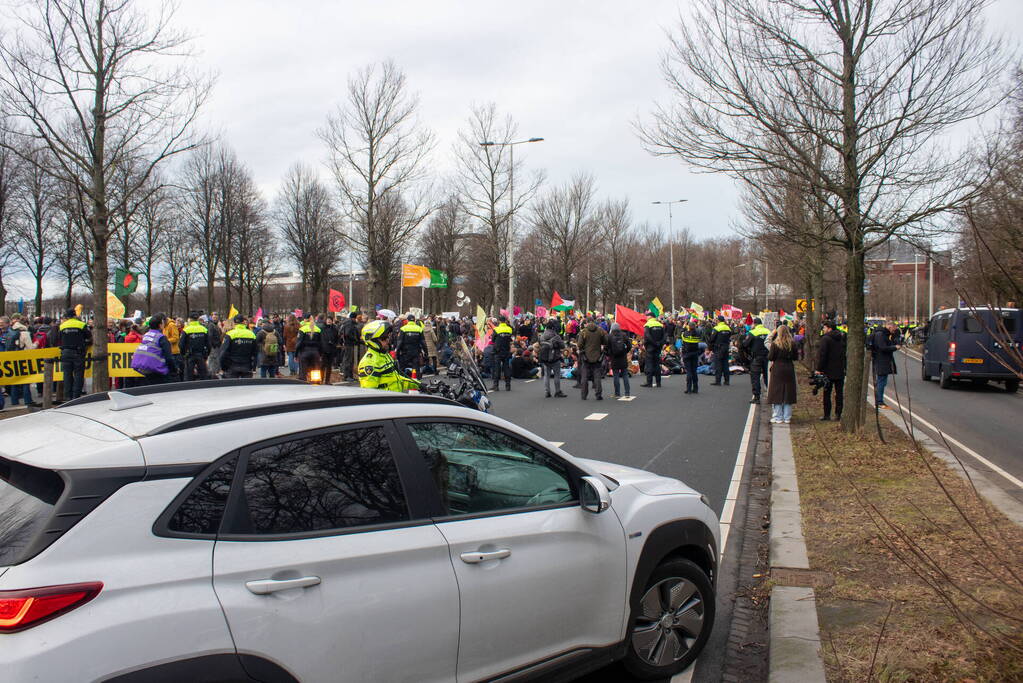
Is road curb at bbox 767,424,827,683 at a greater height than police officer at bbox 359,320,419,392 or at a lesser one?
lesser

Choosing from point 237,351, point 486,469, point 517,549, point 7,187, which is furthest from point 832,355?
point 7,187

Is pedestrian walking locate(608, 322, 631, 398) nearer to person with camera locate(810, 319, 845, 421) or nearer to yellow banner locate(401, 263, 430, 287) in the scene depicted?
person with camera locate(810, 319, 845, 421)

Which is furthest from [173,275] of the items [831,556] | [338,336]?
[831,556]

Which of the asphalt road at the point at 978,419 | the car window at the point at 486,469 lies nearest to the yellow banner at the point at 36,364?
the car window at the point at 486,469

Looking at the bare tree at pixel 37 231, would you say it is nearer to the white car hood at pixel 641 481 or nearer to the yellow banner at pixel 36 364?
the yellow banner at pixel 36 364

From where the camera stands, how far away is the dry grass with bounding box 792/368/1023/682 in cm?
353

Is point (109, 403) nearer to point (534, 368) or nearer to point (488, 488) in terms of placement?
point (488, 488)

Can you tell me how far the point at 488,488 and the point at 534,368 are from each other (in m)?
19.8

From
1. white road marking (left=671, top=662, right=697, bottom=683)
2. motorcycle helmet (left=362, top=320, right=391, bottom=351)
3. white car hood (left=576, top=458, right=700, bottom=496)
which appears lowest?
white road marking (left=671, top=662, right=697, bottom=683)

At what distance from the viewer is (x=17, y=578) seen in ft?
6.77

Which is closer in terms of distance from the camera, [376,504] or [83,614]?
[83,614]

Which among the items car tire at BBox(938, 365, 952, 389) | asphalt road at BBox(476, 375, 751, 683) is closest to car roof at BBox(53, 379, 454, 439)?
asphalt road at BBox(476, 375, 751, 683)

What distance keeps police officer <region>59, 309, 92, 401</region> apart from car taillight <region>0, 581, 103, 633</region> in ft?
46.7

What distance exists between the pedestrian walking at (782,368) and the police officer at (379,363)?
22.7ft
